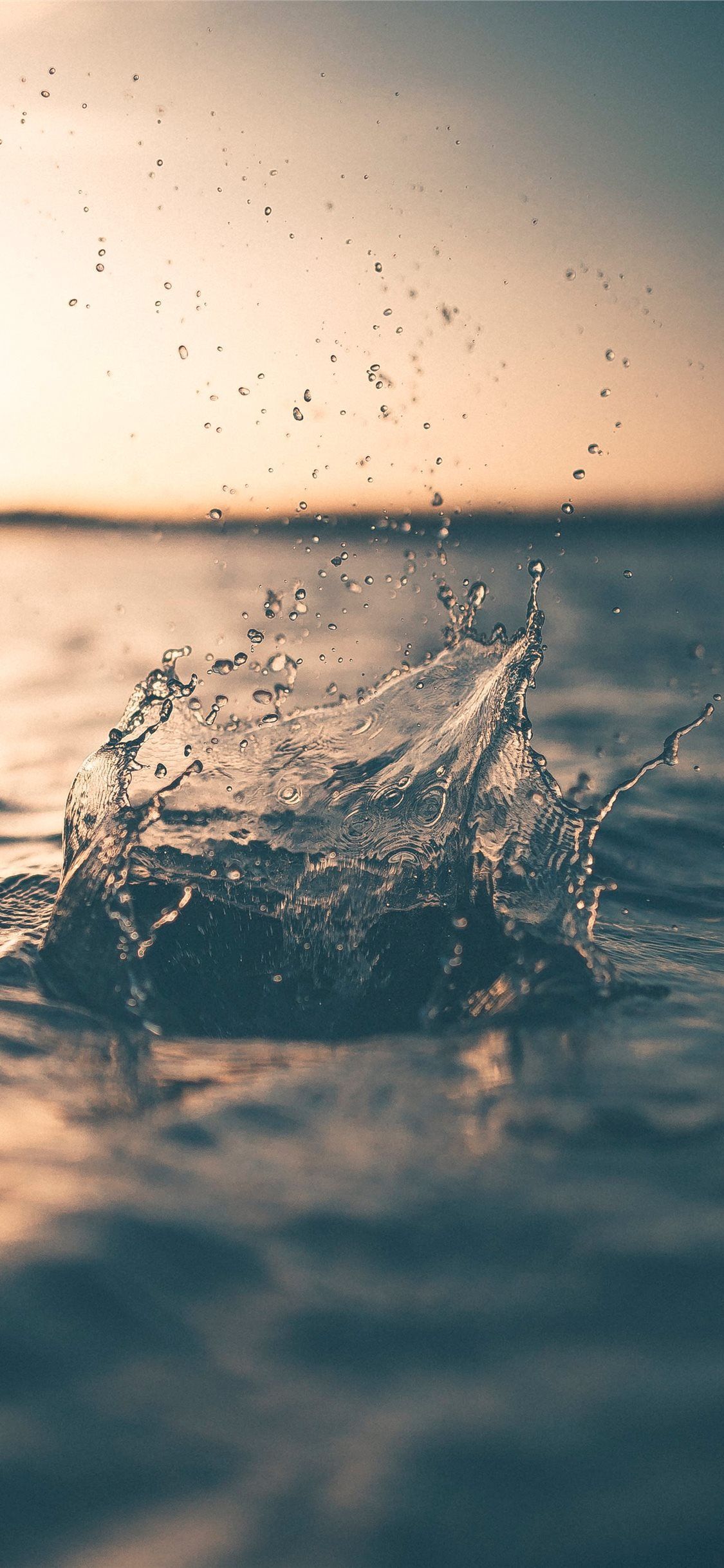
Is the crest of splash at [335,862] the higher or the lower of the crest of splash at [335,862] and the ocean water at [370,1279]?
the higher

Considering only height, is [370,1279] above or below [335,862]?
below

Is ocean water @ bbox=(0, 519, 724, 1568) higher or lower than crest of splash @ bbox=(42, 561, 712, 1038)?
lower

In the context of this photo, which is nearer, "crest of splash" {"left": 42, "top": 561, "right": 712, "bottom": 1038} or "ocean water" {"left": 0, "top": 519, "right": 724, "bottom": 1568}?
"ocean water" {"left": 0, "top": 519, "right": 724, "bottom": 1568}

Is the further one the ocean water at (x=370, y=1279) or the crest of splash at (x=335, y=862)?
Result: the crest of splash at (x=335, y=862)
